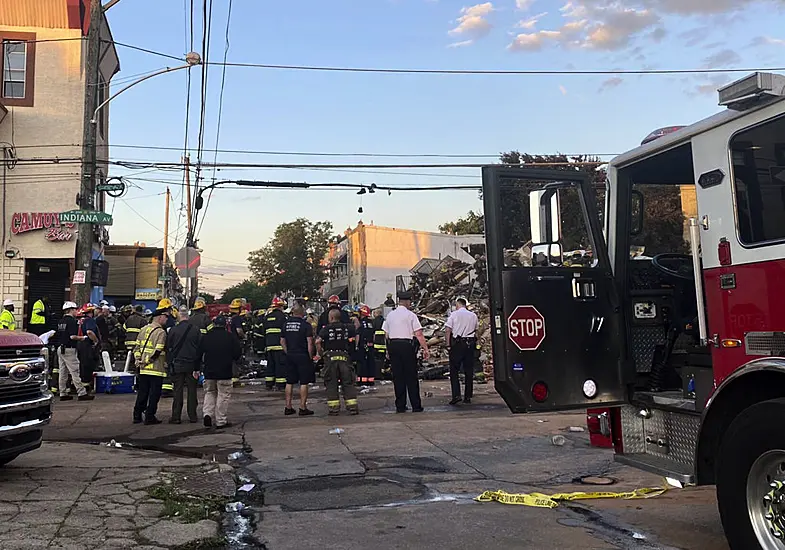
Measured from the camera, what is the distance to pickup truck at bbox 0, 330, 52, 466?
6.41m

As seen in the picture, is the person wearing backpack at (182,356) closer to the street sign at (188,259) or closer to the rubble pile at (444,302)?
the rubble pile at (444,302)

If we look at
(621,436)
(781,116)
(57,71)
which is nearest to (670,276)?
(621,436)

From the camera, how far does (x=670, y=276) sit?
579 centimetres

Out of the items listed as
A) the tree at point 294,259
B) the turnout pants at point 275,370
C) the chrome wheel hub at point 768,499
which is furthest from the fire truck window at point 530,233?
the tree at point 294,259

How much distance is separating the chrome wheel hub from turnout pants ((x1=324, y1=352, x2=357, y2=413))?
7980 millimetres

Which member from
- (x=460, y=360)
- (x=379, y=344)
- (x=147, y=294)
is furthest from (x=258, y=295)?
(x=460, y=360)

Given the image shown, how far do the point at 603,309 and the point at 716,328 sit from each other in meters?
1.07

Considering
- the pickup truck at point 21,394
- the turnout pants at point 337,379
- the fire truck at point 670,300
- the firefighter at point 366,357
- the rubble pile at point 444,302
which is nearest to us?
the fire truck at point 670,300

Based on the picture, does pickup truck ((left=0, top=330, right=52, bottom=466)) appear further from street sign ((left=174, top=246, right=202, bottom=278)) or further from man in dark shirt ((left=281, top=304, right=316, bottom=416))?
street sign ((left=174, top=246, right=202, bottom=278))

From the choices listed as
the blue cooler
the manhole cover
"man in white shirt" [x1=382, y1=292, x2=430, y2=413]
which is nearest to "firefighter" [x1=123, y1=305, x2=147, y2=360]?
the blue cooler

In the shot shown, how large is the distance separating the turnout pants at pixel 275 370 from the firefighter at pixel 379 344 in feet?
7.99

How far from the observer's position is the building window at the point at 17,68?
21016 millimetres

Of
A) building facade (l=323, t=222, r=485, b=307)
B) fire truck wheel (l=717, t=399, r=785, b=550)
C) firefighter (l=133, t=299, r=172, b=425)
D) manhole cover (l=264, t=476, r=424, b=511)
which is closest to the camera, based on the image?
fire truck wheel (l=717, t=399, r=785, b=550)

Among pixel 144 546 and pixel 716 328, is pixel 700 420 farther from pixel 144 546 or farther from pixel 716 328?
pixel 144 546
